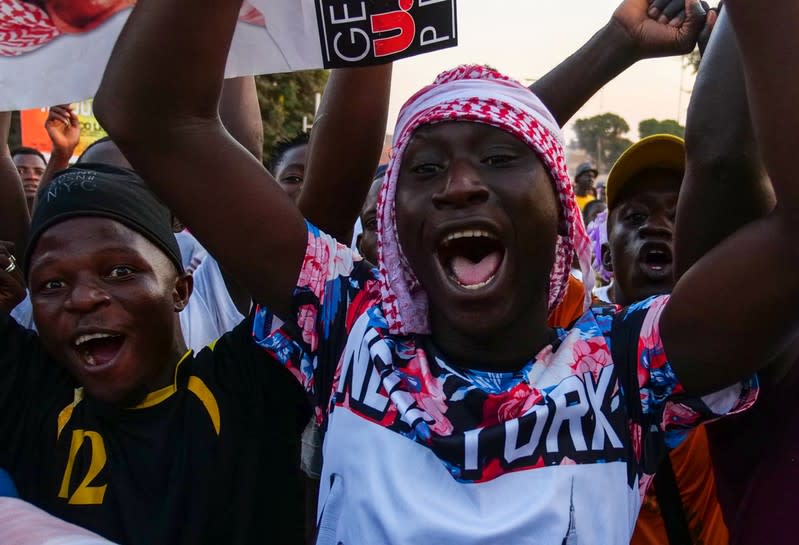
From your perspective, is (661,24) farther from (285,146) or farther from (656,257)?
(285,146)

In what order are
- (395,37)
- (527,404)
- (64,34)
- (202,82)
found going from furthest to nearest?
(64,34)
(395,37)
(202,82)
(527,404)

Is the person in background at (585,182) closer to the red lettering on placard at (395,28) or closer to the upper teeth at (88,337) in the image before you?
the red lettering on placard at (395,28)

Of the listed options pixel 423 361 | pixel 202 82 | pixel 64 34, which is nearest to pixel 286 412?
pixel 423 361

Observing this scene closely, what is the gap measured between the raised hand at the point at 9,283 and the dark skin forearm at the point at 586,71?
1.53 metres

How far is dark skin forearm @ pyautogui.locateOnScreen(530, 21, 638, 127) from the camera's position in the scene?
2150 millimetres

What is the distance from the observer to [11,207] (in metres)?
2.52

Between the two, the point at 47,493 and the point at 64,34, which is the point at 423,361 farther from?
the point at 64,34

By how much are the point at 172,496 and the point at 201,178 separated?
0.72 m

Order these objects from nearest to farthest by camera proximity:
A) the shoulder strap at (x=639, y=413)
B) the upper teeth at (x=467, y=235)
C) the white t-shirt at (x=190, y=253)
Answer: the shoulder strap at (x=639, y=413) → the upper teeth at (x=467, y=235) → the white t-shirt at (x=190, y=253)

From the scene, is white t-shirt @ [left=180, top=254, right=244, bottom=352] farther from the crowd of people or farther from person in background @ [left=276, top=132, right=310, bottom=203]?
person in background @ [left=276, top=132, right=310, bottom=203]

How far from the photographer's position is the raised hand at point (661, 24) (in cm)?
202

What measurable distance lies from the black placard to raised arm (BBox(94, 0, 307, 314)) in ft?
1.25

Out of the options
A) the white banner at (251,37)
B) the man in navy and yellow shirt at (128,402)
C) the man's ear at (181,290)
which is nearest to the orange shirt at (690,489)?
the man in navy and yellow shirt at (128,402)

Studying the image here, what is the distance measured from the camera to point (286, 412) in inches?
75.9
